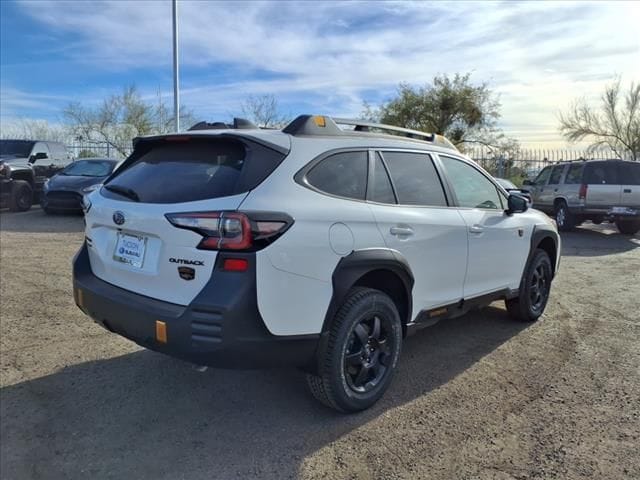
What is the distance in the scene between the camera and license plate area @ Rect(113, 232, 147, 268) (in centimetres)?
301

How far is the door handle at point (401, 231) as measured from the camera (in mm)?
3413

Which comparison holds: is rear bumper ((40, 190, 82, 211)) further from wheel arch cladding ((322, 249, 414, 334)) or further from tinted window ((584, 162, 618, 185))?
tinted window ((584, 162, 618, 185))

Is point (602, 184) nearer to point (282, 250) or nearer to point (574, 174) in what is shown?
point (574, 174)

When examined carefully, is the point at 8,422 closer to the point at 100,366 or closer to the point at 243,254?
the point at 100,366

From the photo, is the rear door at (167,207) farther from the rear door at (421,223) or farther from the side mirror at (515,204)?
the side mirror at (515,204)

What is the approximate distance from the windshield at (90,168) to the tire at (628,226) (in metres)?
13.0

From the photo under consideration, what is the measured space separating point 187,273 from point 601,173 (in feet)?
40.7

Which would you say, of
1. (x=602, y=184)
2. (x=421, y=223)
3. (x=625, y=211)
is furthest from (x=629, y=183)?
(x=421, y=223)

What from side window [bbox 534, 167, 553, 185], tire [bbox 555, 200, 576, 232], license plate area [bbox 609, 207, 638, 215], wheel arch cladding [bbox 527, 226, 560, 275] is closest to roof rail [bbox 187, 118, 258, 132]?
wheel arch cladding [bbox 527, 226, 560, 275]

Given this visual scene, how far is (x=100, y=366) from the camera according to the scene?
4121mm

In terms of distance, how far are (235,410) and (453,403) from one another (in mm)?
1503

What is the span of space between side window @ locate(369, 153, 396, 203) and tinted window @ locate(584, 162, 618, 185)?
425 inches

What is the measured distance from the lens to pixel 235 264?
266cm

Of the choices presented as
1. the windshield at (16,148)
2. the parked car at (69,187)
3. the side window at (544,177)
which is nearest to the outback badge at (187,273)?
the parked car at (69,187)
